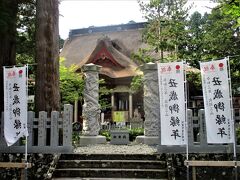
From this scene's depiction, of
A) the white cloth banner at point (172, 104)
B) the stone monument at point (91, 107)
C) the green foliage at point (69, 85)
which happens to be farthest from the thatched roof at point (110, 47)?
the white cloth banner at point (172, 104)

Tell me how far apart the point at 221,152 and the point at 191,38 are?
9634mm

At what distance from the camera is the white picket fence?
333 inches

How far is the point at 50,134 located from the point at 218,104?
14.8 feet

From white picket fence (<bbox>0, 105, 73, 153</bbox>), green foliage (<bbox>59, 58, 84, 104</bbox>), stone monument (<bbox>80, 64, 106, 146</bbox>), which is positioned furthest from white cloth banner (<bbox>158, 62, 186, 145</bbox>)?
green foliage (<bbox>59, 58, 84, 104</bbox>)

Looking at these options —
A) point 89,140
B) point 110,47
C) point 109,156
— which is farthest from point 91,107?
point 110,47

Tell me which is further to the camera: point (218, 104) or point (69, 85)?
point (69, 85)

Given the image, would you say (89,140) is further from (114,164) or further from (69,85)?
(69,85)

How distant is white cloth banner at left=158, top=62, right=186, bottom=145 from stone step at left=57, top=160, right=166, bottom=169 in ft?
3.48

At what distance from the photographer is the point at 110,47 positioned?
2744cm

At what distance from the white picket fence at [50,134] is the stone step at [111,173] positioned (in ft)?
2.36

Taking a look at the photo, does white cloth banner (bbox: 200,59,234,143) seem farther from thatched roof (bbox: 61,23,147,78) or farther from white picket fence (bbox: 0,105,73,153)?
thatched roof (bbox: 61,23,147,78)

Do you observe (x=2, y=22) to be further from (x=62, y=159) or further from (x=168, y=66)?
(x=168, y=66)

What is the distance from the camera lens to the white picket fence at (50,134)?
8.47m

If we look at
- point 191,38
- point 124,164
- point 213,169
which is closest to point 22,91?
point 124,164
